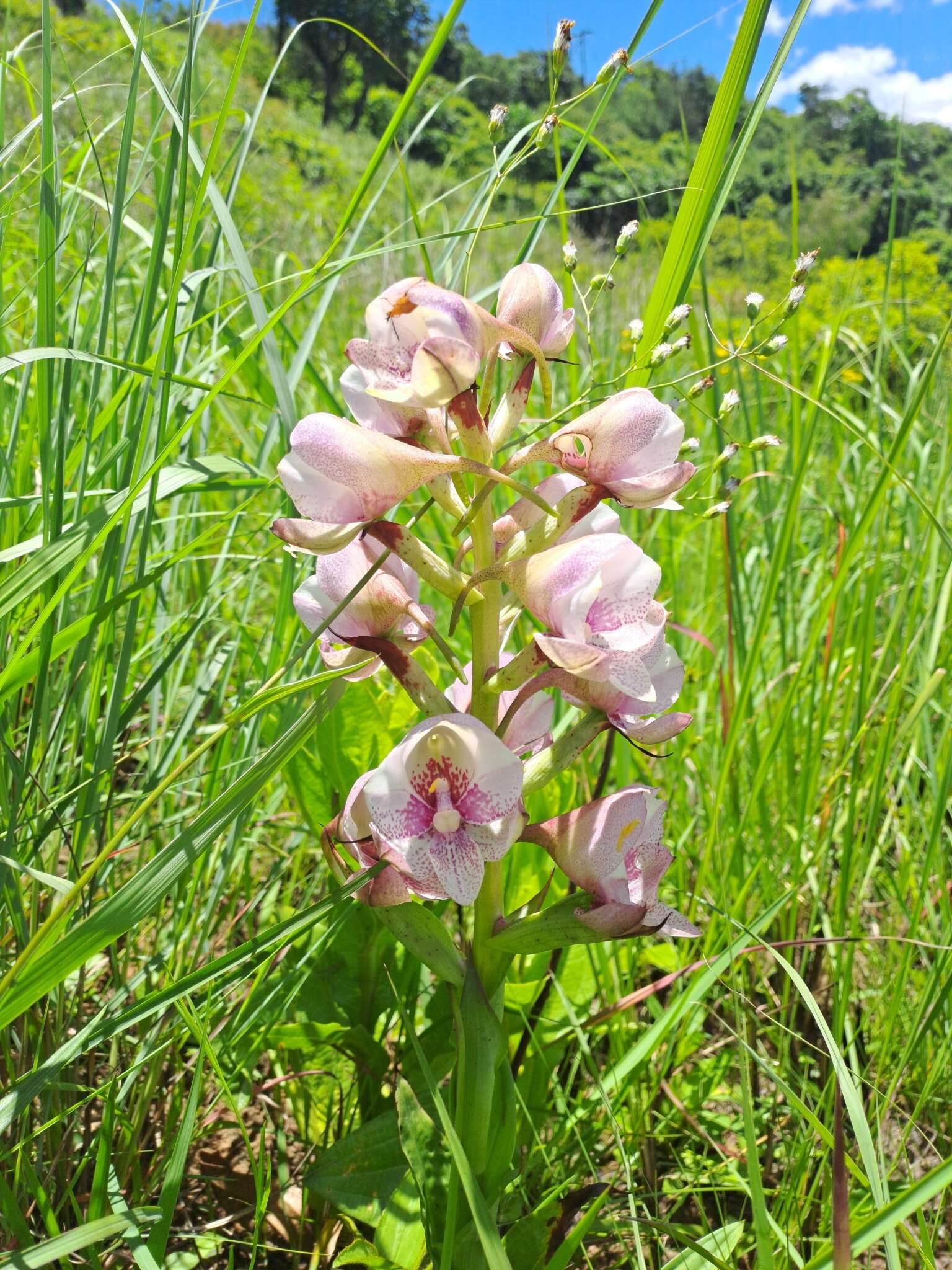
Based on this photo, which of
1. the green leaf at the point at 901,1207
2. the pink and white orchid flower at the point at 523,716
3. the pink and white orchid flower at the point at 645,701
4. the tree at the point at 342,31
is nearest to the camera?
the green leaf at the point at 901,1207

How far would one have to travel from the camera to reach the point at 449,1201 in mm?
863

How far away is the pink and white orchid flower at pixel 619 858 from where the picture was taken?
93cm

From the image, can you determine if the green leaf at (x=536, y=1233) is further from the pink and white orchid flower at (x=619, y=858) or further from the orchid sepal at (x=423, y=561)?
the orchid sepal at (x=423, y=561)

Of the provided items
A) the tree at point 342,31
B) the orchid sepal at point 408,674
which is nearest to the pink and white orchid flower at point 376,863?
the orchid sepal at point 408,674

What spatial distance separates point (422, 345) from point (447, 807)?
0.45 m

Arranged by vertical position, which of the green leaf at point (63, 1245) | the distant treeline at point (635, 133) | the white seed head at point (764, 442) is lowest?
the green leaf at point (63, 1245)

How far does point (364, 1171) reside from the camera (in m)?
1.10

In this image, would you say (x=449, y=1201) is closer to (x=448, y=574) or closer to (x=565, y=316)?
(x=448, y=574)

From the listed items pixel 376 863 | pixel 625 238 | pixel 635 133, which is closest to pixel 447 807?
pixel 376 863

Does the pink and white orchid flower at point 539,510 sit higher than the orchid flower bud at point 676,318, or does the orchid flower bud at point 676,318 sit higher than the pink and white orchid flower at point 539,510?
the orchid flower bud at point 676,318

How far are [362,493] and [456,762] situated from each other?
292mm

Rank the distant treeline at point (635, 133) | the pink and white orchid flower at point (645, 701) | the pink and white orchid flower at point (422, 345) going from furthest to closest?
the distant treeline at point (635, 133) → the pink and white orchid flower at point (645, 701) → the pink and white orchid flower at point (422, 345)

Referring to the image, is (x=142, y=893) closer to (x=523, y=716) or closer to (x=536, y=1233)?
(x=523, y=716)

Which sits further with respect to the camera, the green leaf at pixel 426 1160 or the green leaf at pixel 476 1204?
the green leaf at pixel 426 1160
